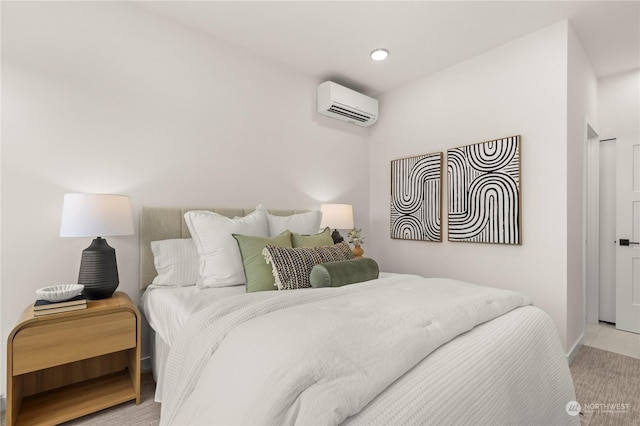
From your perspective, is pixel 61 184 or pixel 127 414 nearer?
pixel 127 414

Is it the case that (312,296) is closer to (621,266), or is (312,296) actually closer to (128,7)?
(128,7)

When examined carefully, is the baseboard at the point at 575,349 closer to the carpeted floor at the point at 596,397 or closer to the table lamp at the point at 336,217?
the carpeted floor at the point at 596,397

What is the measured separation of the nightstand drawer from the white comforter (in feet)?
2.12

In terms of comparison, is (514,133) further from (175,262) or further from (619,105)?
(175,262)

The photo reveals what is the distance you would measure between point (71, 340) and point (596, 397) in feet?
10.2

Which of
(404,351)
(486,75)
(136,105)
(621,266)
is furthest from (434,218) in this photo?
(136,105)

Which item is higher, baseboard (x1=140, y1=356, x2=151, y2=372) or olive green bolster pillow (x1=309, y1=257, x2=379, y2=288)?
olive green bolster pillow (x1=309, y1=257, x2=379, y2=288)

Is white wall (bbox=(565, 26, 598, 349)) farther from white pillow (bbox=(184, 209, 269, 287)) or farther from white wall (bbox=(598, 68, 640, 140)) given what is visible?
white pillow (bbox=(184, 209, 269, 287))

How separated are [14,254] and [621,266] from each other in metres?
5.14

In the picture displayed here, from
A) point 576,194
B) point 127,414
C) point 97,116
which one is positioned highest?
point 97,116

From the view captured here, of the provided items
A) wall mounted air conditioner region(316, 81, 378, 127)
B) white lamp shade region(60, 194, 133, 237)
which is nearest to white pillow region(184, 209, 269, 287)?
white lamp shade region(60, 194, 133, 237)

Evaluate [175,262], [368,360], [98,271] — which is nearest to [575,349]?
[368,360]

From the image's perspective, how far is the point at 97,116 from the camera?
2189mm

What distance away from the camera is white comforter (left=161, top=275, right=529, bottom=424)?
81 centimetres
